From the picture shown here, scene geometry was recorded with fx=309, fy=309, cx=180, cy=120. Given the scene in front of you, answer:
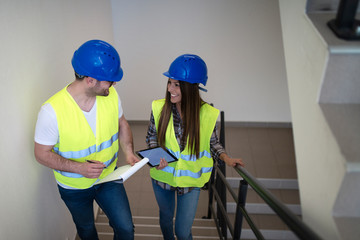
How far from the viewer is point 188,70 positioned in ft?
7.14

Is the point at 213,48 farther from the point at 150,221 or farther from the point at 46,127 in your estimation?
the point at 46,127

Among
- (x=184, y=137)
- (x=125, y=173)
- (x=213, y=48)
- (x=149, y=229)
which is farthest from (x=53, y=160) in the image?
(x=213, y=48)

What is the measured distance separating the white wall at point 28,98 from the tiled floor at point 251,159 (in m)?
1.56

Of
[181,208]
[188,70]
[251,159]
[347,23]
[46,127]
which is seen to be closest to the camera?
[347,23]

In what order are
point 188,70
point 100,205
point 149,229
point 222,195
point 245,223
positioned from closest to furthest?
point 188,70
point 100,205
point 222,195
point 149,229
point 245,223

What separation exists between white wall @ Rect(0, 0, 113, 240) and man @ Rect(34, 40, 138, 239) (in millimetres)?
189

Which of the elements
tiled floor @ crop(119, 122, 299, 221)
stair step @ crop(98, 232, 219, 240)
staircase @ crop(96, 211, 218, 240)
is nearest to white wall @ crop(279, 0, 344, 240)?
stair step @ crop(98, 232, 219, 240)

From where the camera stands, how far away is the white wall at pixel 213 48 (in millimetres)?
5109

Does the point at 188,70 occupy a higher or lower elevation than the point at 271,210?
higher

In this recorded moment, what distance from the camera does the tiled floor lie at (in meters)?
4.24

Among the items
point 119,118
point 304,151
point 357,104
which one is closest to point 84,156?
point 119,118

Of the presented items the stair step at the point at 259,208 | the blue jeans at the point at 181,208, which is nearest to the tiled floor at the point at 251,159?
the stair step at the point at 259,208

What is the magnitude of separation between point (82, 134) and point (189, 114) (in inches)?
29.9

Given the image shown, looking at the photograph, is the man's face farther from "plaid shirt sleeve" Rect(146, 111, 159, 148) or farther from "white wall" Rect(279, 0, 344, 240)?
"white wall" Rect(279, 0, 344, 240)
